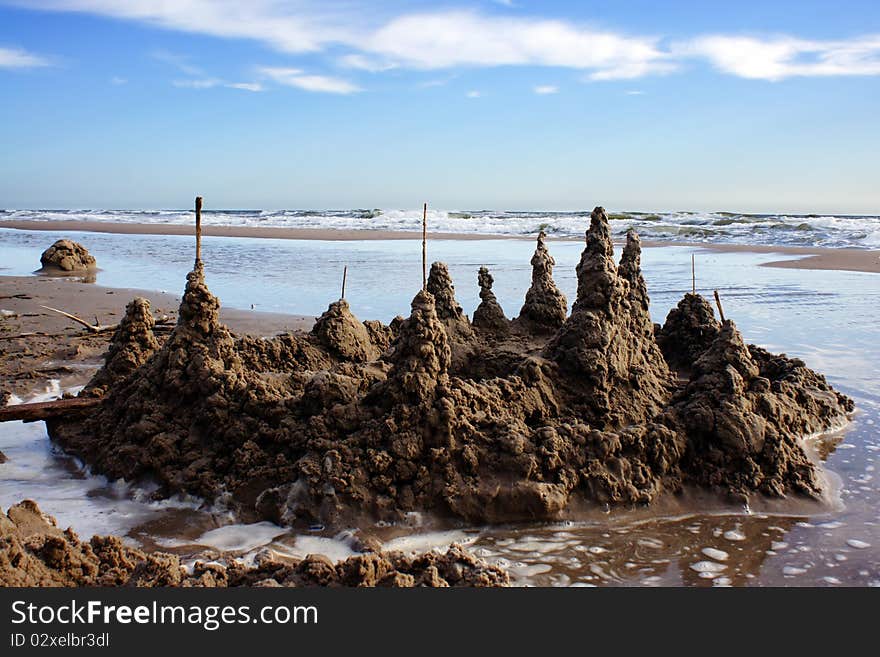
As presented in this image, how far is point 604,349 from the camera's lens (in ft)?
17.2

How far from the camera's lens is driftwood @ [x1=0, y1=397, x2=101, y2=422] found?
5152 millimetres

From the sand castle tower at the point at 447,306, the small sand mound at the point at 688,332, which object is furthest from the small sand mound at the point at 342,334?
the small sand mound at the point at 688,332

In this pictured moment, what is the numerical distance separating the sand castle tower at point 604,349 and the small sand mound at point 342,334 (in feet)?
6.78

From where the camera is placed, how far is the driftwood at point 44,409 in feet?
16.9

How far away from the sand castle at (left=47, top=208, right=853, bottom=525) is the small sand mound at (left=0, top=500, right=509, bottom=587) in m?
0.97

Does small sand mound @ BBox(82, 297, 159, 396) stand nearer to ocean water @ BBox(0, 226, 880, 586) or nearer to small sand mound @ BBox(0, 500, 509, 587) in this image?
ocean water @ BBox(0, 226, 880, 586)

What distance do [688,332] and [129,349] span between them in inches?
192

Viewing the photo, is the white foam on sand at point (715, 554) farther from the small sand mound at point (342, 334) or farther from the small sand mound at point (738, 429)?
the small sand mound at point (342, 334)

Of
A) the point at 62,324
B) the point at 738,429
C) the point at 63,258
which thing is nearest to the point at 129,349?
the point at 738,429

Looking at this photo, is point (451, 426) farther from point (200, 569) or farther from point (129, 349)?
point (129, 349)

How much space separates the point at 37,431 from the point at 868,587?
18.0 ft

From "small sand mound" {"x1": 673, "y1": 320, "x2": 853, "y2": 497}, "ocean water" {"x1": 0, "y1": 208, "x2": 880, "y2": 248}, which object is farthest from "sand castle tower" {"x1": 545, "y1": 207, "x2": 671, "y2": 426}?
"ocean water" {"x1": 0, "y1": 208, "x2": 880, "y2": 248}

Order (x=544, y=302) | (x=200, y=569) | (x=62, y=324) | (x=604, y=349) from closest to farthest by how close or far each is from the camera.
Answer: (x=200, y=569) < (x=604, y=349) < (x=544, y=302) < (x=62, y=324)

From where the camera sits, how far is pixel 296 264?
20109 mm
